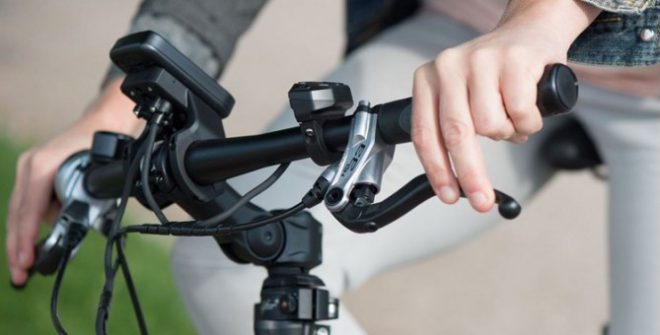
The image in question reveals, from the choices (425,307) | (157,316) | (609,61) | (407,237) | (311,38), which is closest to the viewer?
(609,61)

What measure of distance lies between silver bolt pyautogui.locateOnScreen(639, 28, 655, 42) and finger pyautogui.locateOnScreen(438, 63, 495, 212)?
1.00 ft

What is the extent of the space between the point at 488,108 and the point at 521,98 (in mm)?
27

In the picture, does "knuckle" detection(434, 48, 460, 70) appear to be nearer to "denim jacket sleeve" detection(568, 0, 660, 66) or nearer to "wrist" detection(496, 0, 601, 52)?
"wrist" detection(496, 0, 601, 52)

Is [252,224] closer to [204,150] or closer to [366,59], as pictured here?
[204,150]

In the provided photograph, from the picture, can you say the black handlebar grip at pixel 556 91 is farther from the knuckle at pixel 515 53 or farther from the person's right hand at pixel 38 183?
the person's right hand at pixel 38 183

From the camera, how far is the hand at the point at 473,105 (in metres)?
0.88

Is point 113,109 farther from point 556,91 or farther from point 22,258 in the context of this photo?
point 556,91

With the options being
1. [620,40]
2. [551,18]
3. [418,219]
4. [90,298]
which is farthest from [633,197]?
[90,298]

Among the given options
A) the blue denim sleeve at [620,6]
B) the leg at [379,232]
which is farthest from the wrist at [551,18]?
the leg at [379,232]

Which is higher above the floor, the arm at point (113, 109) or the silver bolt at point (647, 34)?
the silver bolt at point (647, 34)

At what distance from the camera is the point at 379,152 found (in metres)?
0.93

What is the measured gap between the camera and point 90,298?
9.45 ft

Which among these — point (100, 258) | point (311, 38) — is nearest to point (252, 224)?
point (100, 258)

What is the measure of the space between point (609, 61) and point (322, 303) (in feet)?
1.24
